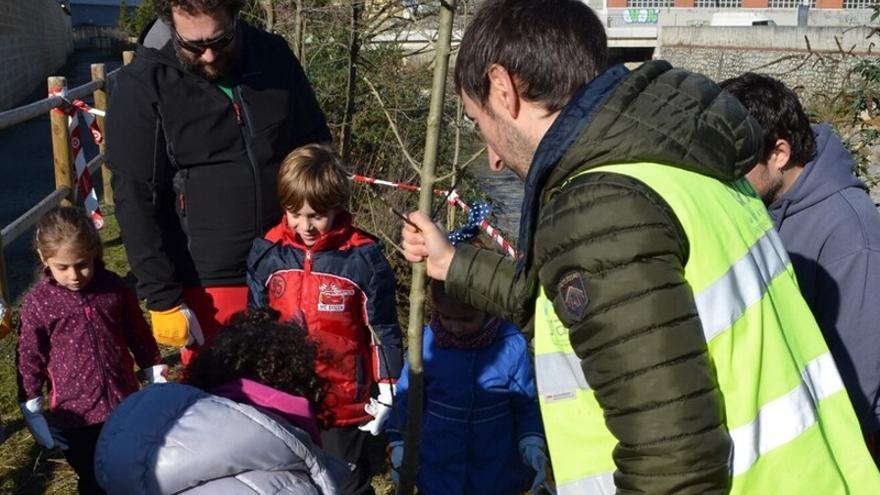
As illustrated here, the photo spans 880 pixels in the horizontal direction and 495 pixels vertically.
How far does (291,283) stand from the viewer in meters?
3.24

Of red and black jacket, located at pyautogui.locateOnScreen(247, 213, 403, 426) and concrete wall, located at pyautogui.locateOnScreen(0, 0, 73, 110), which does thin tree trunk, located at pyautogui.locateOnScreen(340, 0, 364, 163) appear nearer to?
red and black jacket, located at pyautogui.locateOnScreen(247, 213, 403, 426)

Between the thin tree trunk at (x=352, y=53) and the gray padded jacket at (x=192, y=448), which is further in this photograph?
the thin tree trunk at (x=352, y=53)

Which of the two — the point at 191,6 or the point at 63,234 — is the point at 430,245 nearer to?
the point at 191,6

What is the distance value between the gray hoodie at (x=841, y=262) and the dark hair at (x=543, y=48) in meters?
1.05

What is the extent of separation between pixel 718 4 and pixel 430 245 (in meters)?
57.2

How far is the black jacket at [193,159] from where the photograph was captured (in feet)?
9.95

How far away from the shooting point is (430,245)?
2.04 metres

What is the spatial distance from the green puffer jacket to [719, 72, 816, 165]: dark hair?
0.97 metres

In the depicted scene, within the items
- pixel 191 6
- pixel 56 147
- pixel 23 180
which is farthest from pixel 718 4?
pixel 191 6

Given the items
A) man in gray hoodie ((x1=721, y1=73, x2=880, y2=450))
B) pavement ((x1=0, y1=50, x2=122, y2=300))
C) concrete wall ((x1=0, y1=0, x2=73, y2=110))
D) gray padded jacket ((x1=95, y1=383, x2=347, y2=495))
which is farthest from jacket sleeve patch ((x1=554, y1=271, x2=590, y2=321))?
concrete wall ((x1=0, y1=0, x2=73, y2=110))

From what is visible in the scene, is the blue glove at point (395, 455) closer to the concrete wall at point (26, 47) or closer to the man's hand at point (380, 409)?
the man's hand at point (380, 409)

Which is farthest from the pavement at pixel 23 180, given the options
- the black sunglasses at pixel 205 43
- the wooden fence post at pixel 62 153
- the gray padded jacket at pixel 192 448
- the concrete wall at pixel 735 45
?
the concrete wall at pixel 735 45

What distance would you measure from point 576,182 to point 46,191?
11328 millimetres

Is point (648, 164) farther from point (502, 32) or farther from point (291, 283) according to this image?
point (291, 283)
